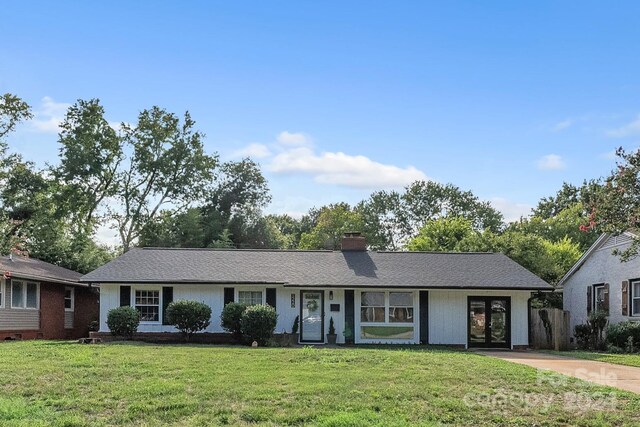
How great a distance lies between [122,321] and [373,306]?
357 inches

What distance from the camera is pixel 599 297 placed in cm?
2742

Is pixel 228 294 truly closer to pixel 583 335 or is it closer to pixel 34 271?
pixel 34 271

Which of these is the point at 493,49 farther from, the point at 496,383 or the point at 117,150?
the point at 117,150

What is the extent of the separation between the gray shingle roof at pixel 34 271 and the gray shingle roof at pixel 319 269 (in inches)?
119

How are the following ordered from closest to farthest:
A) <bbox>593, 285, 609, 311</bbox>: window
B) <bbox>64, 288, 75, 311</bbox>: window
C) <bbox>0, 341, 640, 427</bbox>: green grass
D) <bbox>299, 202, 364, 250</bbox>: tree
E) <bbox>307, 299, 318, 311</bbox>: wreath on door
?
1. <bbox>0, 341, 640, 427</bbox>: green grass
2. <bbox>307, 299, 318, 311</bbox>: wreath on door
3. <bbox>593, 285, 609, 311</bbox>: window
4. <bbox>64, 288, 75, 311</bbox>: window
5. <bbox>299, 202, 364, 250</bbox>: tree

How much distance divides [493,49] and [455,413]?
33.9ft

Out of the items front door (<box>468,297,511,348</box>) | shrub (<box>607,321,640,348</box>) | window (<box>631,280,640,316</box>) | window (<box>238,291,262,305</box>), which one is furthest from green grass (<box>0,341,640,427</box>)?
window (<box>631,280,640,316</box>)

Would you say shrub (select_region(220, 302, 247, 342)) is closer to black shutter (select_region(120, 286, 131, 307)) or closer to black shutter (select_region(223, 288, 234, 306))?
black shutter (select_region(223, 288, 234, 306))

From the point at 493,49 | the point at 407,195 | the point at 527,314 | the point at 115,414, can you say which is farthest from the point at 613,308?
the point at 407,195

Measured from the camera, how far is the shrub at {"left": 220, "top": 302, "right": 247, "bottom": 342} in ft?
78.0

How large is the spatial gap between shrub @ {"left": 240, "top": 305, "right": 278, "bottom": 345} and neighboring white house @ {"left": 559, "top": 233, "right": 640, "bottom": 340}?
1188cm

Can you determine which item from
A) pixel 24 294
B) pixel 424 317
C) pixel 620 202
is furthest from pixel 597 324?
pixel 24 294

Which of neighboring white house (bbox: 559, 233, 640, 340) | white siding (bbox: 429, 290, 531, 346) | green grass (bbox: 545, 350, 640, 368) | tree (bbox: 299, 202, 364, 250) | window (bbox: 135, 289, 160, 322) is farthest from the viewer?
tree (bbox: 299, 202, 364, 250)

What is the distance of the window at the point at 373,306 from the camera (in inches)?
1014
